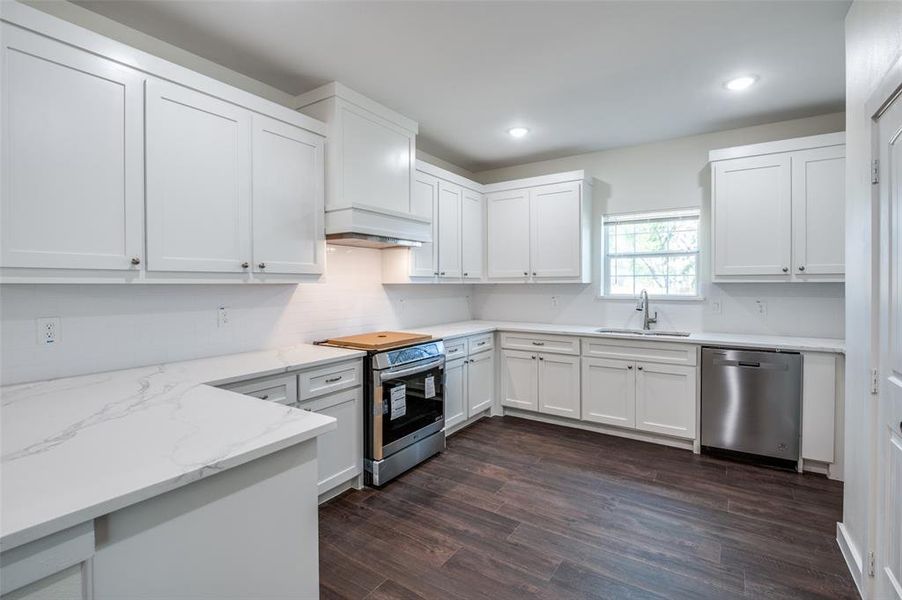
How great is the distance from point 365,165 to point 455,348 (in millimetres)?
1684

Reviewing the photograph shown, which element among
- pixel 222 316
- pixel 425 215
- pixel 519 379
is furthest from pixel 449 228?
pixel 222 316

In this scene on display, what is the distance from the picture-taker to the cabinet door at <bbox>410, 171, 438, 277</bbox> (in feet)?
12.5

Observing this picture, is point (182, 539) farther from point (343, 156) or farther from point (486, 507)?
point (343, 156)

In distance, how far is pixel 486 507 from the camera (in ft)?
8.72

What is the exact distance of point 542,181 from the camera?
4.37 metres

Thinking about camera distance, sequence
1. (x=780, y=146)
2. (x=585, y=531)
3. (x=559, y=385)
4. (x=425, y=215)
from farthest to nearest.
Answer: (x=559, y=385), (x=425, y=215), (x=780, y=146), (x=585, y=531)

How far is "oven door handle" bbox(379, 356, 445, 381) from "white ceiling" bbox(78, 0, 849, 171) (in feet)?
6.36

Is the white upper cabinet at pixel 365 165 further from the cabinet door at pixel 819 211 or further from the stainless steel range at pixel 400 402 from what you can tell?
the cabinet door at pixel 819 211

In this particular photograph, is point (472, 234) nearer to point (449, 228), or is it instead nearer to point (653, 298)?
point (449, 228)

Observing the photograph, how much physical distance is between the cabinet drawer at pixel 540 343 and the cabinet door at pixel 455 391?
2.04 ft

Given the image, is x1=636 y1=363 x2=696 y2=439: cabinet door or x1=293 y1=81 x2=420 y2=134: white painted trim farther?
x1=636 y1=363 x2=696 y2=439: cabinet door

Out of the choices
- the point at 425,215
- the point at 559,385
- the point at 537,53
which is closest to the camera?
the point at 537,53

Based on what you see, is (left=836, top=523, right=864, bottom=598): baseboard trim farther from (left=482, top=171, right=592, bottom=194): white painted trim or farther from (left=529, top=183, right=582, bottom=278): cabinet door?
(left=482, top=171, right=592, bottom=194): white painted trim

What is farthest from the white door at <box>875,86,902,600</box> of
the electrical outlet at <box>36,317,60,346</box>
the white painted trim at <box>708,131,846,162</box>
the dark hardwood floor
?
the electrical outlet at <box>36,317,60,346</box>
